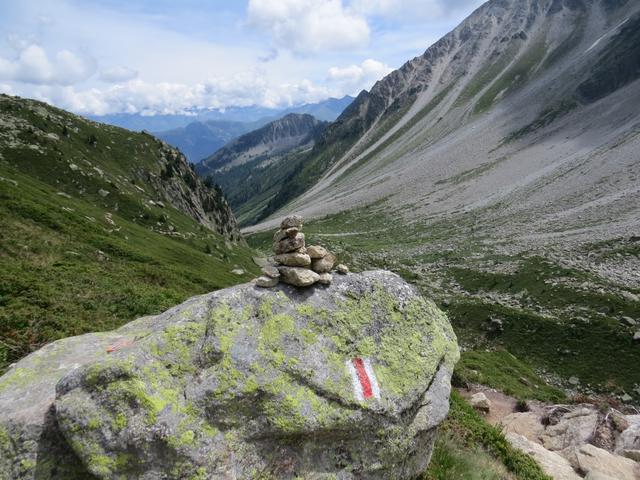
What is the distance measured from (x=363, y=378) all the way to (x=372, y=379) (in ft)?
0.84

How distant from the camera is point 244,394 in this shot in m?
8.80

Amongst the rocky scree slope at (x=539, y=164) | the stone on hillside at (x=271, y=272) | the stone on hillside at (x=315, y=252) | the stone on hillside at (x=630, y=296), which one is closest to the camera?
the stone on hillside at (x=271, y=272)

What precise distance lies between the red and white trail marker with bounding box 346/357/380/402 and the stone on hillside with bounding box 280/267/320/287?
7.48 feet

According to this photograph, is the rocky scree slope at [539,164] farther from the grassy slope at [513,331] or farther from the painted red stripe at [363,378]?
the painted red stripe at [363,378]

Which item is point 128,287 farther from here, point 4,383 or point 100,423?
point 100,423

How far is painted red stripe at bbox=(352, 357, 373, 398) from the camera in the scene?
972 centimetres


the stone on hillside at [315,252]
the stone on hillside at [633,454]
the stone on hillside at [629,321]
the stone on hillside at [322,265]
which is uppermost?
the stone on hillside at [315,252]

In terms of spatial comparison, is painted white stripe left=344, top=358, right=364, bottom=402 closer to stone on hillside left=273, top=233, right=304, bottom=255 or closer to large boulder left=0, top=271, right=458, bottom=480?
large boulder left=0, top=271, right=458, bottom=480

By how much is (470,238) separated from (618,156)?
5067cm

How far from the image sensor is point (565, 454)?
1900cm

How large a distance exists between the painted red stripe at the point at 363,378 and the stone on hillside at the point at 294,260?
2912mm

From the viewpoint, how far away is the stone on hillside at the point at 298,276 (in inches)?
425

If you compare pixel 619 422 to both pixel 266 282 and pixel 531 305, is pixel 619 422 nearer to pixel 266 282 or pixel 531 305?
pixel 266 282

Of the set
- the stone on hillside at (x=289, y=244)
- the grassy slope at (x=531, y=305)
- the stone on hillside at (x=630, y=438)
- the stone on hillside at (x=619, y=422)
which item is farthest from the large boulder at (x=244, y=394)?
the grassy slope at (x=531, y=305)
